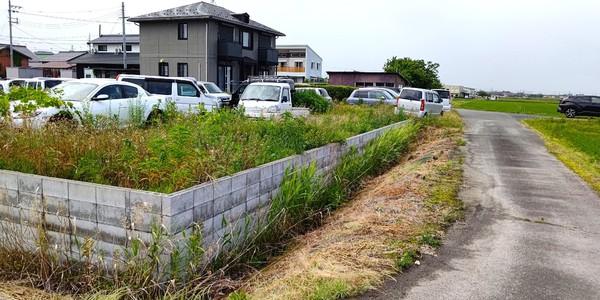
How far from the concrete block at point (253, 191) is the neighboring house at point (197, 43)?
29443mm

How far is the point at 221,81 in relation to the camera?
36.4 metres

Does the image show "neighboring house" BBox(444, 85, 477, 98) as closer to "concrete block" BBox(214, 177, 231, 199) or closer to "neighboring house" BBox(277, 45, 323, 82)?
"neighboring house" BBox(277, 45, 323, 82)

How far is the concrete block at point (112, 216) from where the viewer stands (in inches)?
159

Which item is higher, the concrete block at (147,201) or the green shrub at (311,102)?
the green shrub at (311,102)

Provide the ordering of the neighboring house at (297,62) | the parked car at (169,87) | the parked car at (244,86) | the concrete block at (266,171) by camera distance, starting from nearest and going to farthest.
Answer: the concrete block at (266,171)
the parked car at (169,87)
the parked car at (244,86)
the neighboring house at (297,62)

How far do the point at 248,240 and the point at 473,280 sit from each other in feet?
7.35

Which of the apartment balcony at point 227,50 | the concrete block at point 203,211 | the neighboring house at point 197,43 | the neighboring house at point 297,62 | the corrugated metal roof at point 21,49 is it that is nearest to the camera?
the concrete block at point 203,211

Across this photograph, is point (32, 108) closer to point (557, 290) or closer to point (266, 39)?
point (557, 290)

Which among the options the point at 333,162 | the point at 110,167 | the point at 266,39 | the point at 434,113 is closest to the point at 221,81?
the point at 266,39

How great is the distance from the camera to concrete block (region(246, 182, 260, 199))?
514 centimetres

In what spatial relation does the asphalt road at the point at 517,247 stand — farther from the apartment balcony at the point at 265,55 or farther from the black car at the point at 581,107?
the apartment balcony at the point at 265,55

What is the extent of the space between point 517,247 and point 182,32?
109ft

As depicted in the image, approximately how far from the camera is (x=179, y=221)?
157 inches

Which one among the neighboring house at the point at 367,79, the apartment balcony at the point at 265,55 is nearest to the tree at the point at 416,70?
the neighboring house at the point at 367,79
